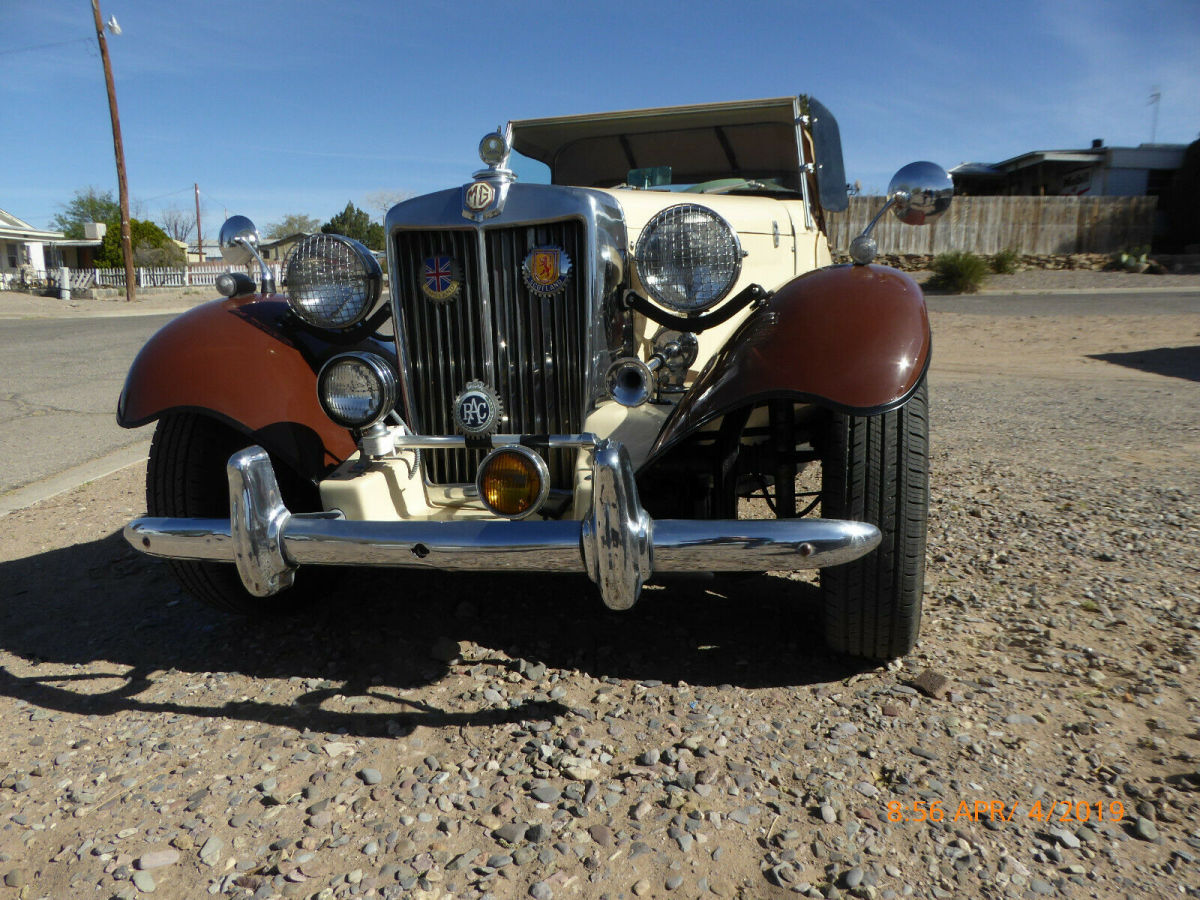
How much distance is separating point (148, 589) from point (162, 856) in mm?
1842

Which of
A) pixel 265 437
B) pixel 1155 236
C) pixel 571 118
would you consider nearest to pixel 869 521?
pixel 265 437

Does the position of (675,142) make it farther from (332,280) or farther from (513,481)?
(513,481)

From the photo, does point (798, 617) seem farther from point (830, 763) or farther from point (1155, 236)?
point (1155, 236)

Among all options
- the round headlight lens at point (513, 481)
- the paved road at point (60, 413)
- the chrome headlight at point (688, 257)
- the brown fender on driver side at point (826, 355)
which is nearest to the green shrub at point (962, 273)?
the paved road at point (60, 413)

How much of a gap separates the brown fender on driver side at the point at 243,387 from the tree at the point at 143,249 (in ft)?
127

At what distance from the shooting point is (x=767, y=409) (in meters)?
2.64

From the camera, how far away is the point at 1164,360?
9.95m

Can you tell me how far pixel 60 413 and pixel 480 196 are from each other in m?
6.30

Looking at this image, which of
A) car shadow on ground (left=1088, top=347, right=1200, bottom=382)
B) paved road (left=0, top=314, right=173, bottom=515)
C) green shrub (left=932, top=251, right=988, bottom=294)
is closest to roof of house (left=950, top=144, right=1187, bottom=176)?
green shrub (left=932, top=251, right=988, bottom=294)

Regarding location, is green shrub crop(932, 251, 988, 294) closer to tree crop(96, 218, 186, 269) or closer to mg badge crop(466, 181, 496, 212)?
mg badge crop(466, 181, 496, 212)

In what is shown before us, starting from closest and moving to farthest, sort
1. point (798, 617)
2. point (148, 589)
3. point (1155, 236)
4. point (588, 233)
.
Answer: point (588, 233)
point (798, 617)
point (148, 589)
point (1155, 236)

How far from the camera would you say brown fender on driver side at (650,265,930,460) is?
83.7 inches

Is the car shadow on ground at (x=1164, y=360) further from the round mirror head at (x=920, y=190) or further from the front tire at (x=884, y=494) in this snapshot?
the front tire at (x=884, y=494)

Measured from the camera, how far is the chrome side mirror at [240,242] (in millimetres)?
3248
